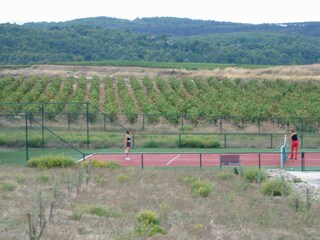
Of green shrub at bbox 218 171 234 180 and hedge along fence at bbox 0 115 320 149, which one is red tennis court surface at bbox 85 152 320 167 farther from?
green shrub at bbox 218 171 234 180

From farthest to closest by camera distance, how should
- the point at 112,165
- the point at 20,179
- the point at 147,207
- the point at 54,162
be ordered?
the point at 112,165
the point at 54,162
the point at 20,179
the point at 147,207

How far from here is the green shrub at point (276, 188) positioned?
30016 mm

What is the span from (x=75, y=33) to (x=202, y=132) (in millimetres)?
126956

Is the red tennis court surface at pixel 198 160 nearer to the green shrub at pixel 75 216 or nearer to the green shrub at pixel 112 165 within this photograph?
the green shrub at pixel 112 165

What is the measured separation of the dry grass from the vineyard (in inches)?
707

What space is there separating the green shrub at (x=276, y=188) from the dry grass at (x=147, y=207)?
0.46 meters

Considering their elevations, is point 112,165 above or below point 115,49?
Result: below

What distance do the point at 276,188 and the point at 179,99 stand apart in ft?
137

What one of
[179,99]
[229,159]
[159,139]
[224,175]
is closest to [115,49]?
[179,99]

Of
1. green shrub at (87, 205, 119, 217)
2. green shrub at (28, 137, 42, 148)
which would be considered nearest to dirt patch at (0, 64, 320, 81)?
green shrub at (28, 137, 42, 148)

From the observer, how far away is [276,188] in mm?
30281

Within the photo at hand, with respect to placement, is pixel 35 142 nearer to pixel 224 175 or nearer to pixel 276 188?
pixel 224 175

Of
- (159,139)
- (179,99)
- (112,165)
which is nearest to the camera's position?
(112,165)

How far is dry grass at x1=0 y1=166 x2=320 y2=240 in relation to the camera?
2159cm
